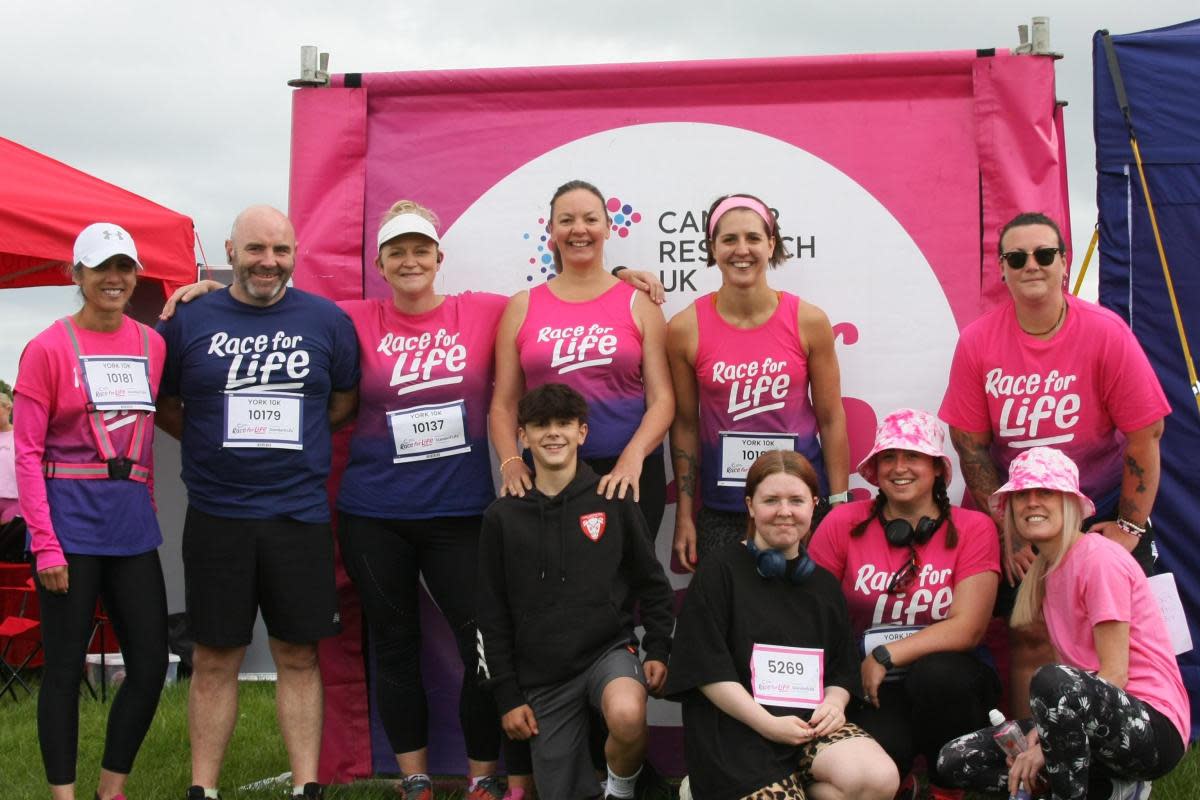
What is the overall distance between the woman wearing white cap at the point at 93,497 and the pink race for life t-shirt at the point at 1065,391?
8.34ft

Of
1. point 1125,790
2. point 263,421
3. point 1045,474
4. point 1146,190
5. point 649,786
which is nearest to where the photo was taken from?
point 1125,790

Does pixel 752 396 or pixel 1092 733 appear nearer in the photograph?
pixel 1092 733

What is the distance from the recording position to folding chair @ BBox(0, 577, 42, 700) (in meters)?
5.95

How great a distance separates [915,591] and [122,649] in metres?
2.41

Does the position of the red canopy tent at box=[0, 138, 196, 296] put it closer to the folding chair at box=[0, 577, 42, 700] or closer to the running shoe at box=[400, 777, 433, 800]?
the folding chair at box=[0, 577, 42, 700]

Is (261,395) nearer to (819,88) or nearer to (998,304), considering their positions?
(819,88)

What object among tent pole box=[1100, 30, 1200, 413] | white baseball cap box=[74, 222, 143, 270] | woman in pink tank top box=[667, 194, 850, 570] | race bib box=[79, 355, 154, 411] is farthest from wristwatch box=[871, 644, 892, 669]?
white baseball cap box=[74, 222, 143, 270]

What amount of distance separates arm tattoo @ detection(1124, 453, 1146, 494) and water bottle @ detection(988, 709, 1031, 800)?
2.64 feet

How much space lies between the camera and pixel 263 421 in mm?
3682

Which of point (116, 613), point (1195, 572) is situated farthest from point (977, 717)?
point (116, 613)

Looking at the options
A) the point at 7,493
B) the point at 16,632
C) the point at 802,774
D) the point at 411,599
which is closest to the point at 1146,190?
the point at 802,774

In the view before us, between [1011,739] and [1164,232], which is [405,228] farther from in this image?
[1164,232]

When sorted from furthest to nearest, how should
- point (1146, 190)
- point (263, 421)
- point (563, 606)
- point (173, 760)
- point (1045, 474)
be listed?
1. point (173, 760)
2. point (1146, 190)
3. point (263, 421)
4. point (563, 606)
5. point (1045, 474)

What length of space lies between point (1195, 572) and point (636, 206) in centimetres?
242
